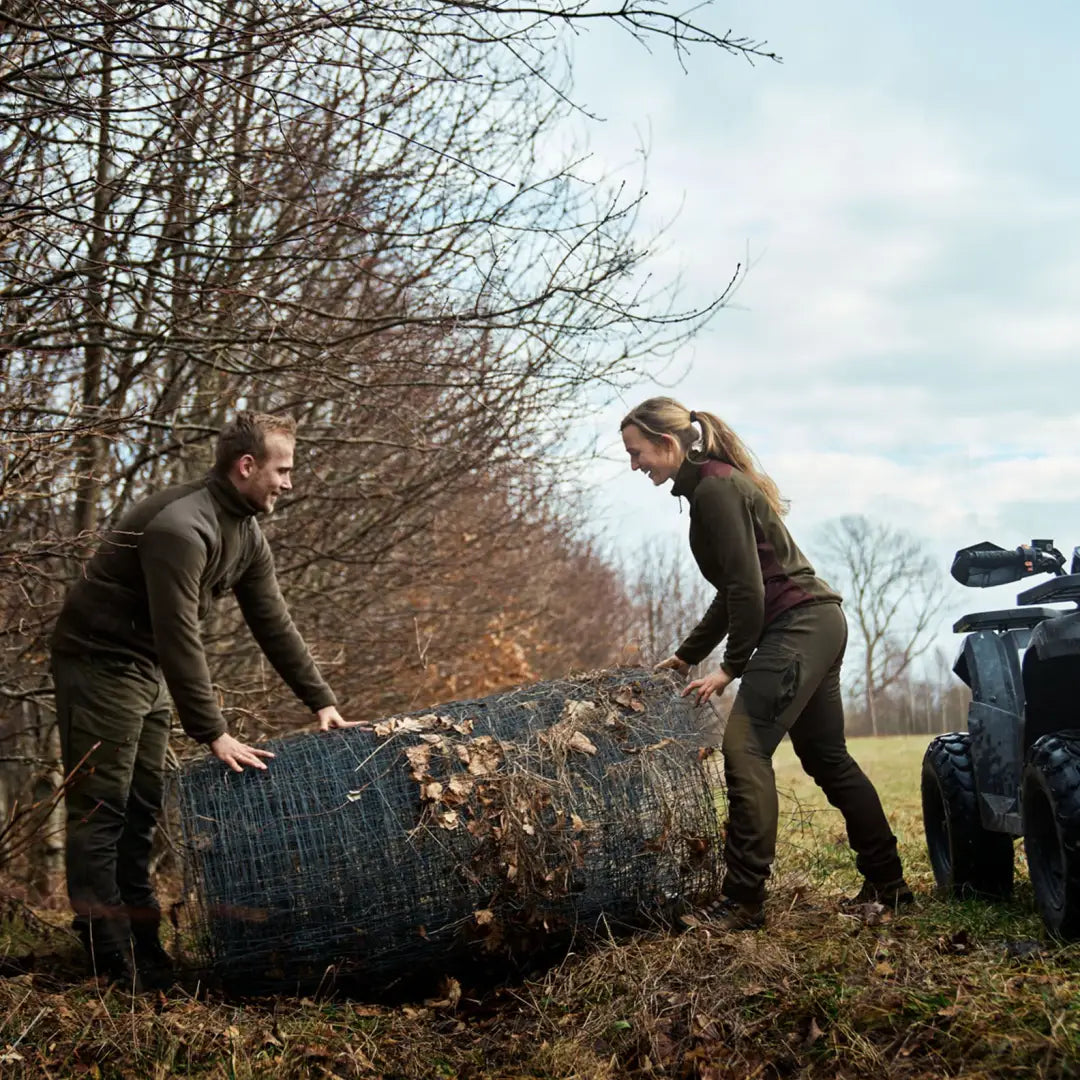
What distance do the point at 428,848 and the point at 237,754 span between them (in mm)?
814

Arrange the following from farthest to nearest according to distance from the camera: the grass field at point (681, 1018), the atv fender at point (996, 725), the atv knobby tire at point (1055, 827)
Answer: the atv fender at point (996, 725) < the atv knobby tire at point (1055, 827) < the grass field at point (681, 1018)

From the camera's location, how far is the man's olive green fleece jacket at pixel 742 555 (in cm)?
476

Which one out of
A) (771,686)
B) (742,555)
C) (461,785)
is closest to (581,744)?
(461,785)

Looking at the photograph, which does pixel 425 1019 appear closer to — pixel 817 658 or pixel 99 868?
pixel 99 868

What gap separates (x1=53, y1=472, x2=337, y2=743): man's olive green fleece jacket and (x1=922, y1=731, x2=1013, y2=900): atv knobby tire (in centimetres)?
282

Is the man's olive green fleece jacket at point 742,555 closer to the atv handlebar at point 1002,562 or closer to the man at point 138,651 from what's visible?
the atv handlebar at point 1002,562

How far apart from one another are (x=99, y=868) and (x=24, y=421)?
2.24 metres

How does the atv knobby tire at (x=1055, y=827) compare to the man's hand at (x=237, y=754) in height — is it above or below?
below

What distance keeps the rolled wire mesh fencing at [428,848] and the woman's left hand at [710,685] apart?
1.30 feet

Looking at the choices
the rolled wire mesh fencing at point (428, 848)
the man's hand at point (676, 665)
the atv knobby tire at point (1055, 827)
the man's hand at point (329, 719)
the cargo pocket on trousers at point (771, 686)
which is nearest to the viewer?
the atv knobby tire at point (1055, 827)

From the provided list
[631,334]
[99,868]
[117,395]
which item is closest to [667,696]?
[99,868]

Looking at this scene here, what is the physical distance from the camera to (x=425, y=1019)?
4363mm

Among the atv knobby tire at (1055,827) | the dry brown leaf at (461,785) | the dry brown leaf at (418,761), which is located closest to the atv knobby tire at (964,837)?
the atv knobby tire at (1055,827)

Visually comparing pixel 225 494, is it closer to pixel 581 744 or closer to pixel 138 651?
pixel 138 651
